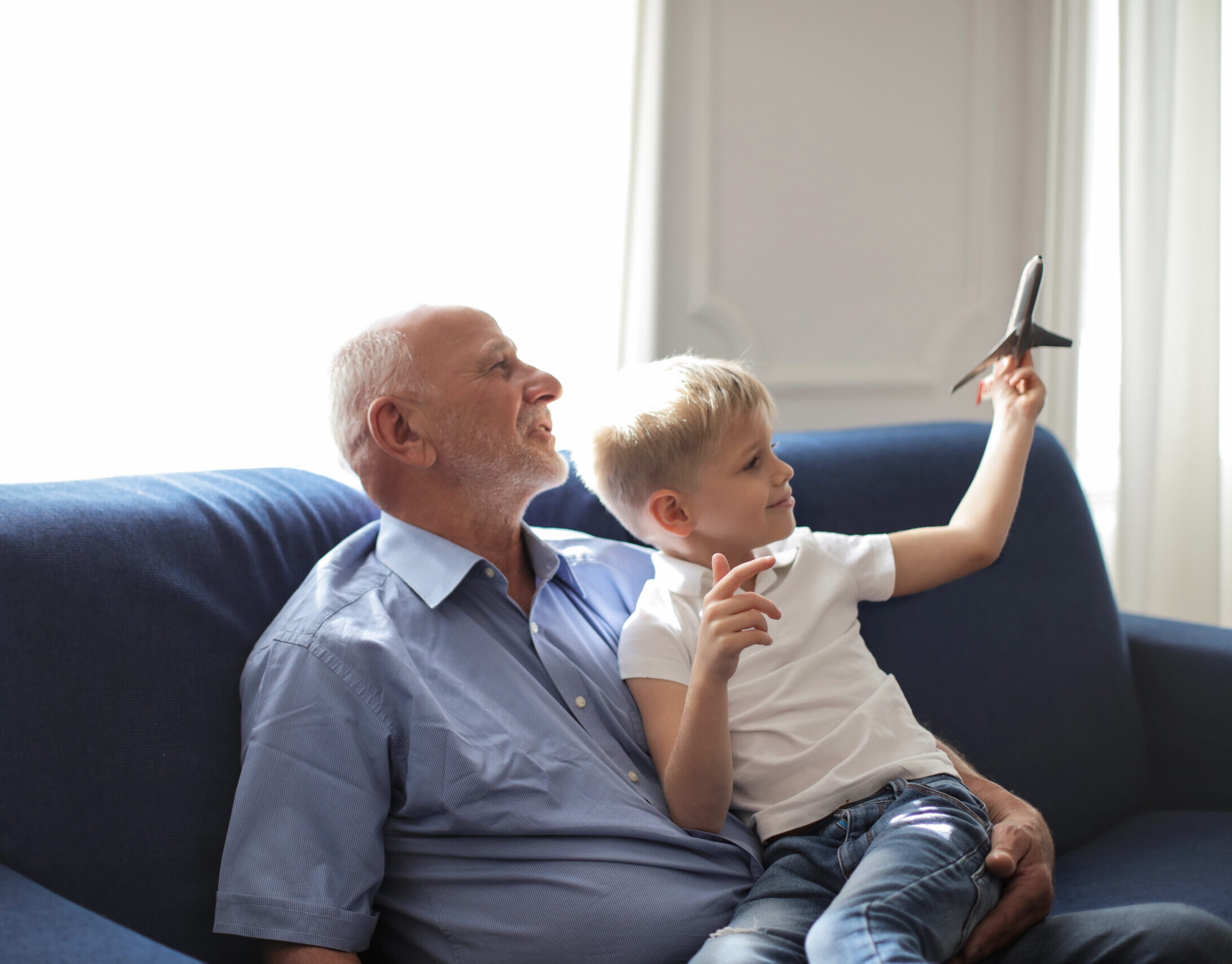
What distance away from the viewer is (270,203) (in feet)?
5.58

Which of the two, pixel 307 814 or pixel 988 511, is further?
pixel 988 511

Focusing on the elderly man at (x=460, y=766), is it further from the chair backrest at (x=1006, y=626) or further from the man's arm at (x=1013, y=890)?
the chair backrest at (x=1006, y=626)

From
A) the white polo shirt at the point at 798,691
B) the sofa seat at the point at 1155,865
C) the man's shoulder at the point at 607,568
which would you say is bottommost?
the sofa seat at the point at 1155,865

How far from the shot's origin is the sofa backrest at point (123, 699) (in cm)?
101

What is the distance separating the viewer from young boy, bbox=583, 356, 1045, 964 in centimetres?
104

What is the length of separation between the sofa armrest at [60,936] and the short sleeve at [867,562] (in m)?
0.92

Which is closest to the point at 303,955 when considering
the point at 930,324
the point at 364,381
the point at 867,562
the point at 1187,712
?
the point at 364,381

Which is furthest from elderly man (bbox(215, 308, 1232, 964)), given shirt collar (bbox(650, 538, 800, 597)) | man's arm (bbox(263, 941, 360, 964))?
shirt collar (bbox(650, 538, 800, 597))

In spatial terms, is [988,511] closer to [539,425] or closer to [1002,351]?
[1002,351]

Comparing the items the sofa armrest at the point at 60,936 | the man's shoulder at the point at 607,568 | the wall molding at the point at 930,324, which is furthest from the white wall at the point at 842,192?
the sofa armrest at the point at 60,936

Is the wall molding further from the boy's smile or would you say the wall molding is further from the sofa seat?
the sofa seat

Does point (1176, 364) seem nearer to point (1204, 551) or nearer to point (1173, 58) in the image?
point (1204, 551)

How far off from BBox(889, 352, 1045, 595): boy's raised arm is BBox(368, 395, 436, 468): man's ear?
68 cm

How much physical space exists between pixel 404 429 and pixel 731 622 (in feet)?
1.70
